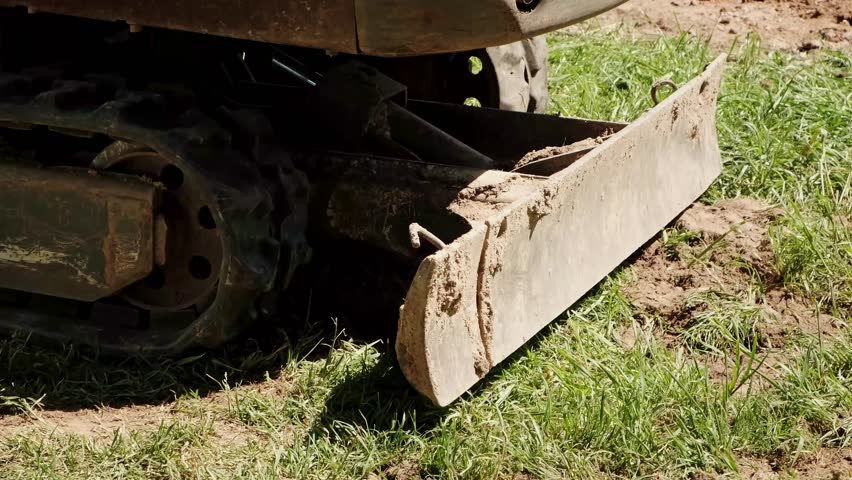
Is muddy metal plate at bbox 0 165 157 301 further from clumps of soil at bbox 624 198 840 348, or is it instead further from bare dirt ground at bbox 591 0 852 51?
bare dirt ground at bbox 591 0 852 51

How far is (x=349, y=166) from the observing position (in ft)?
13.1

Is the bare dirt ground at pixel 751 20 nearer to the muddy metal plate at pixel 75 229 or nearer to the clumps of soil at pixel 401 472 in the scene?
the muddy metal plate at pixel 75 229

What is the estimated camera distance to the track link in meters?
3.66

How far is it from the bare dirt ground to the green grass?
222 centimetres

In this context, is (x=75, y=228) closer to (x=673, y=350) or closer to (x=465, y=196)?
(x=465, y=196)

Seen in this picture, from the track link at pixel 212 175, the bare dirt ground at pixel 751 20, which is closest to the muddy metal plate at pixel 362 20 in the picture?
the track link at pixel 212 175

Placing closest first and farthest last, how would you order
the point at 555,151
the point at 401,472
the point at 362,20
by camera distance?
the point at 362,20 → the point at 401,472 → the point at 555,151

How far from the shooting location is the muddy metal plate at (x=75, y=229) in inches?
150

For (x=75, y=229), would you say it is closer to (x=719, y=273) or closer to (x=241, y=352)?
(x=241, y=352)

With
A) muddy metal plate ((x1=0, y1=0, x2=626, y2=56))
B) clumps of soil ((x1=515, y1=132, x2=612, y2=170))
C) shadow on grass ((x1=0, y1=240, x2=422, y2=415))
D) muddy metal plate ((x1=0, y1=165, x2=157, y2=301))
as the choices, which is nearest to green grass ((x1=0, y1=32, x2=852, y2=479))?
shadow on grass ((x1=0, y1=240, x2=422, y2=415))

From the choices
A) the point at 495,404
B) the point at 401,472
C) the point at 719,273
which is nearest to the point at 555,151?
the point at 719,273

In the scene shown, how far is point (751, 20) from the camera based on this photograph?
6.80 m

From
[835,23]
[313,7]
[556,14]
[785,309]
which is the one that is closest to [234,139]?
[313,7]

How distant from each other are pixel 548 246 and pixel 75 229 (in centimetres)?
141
